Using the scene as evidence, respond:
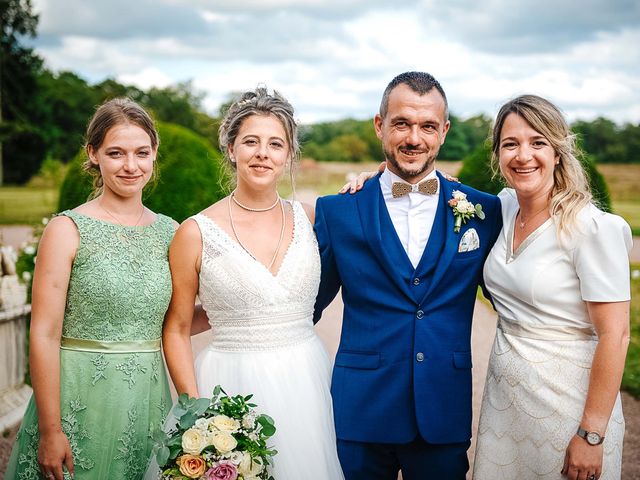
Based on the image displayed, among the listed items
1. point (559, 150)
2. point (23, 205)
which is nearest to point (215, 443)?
point (559, 150)

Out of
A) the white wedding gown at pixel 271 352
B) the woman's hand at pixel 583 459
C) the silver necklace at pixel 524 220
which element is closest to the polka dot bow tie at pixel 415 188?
the silver necklace at pixel 524 220

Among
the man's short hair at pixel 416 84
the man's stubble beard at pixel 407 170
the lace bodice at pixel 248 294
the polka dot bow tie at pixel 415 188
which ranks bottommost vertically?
the lace bodice at pixel 248 294

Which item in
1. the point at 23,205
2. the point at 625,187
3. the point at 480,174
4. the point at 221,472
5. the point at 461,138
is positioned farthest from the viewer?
the point at 461,138

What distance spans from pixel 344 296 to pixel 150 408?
1050 millimetres

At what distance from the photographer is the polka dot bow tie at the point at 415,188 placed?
3302mm

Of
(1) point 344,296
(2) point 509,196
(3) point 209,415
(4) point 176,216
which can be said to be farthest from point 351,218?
(4) point 176,216

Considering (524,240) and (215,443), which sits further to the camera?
(524,240)

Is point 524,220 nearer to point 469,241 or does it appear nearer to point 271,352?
point 469,241

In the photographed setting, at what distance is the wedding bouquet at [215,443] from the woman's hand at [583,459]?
4.05ft

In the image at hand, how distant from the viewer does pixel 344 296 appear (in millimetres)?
3355

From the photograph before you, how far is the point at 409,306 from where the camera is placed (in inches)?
123

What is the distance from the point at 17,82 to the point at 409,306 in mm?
39850

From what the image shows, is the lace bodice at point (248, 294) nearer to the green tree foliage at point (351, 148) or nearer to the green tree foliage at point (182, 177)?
the green tree foliage at point (182, 177)

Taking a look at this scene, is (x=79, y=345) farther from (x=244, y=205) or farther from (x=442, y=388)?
(x=442, y=388)
